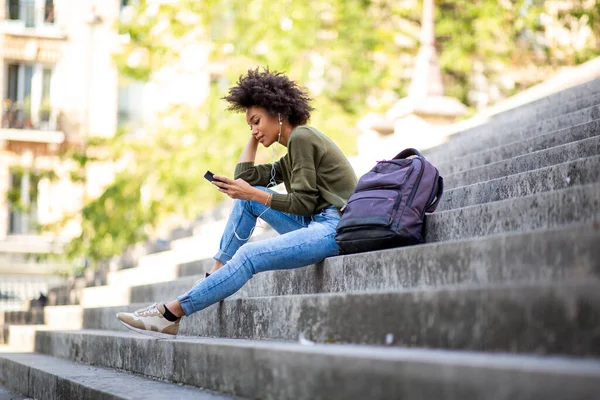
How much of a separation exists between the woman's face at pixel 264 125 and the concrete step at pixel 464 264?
33.9 inches

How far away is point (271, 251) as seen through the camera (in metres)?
4.62

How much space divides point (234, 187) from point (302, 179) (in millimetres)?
396

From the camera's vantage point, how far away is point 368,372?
9.11 feet

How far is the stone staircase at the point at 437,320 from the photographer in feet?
8.08

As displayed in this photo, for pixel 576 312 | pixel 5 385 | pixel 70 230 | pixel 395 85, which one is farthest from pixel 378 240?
pixel 70 230

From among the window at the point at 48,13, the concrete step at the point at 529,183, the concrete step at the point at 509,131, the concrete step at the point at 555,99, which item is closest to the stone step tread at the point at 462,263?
the concrete step at the point at 529,183

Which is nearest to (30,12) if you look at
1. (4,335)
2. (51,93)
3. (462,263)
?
(51,93)

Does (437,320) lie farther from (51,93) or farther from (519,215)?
(51,93)

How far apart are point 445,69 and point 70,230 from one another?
38.7 ft

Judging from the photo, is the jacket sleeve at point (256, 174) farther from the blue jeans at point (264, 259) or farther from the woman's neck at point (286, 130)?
the blue jeans at point (264, 259)

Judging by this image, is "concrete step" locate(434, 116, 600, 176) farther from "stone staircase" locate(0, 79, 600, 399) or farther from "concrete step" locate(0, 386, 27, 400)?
"concrete step" locate(0, 386, 27, 400)

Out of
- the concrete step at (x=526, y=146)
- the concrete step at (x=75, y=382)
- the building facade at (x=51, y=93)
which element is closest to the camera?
the concrete step at (x=75, y=382)

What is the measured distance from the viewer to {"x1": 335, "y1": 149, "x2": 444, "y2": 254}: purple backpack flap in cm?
424

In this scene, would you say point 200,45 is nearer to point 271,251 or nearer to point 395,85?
point 395,85
